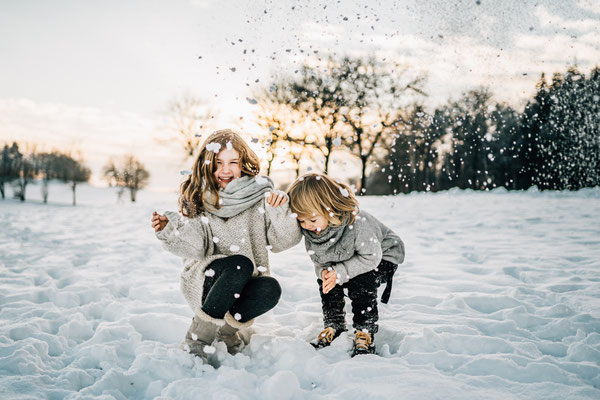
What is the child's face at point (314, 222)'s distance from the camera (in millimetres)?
2264

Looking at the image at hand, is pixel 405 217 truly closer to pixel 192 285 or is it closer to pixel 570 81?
pixel 192 285

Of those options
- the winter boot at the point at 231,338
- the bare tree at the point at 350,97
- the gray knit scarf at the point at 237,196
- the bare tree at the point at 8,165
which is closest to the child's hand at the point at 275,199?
the gray knit scarf at the point at 237,196

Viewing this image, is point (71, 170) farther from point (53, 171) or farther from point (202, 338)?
point (202, 338)

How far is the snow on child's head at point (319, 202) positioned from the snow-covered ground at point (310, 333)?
0.79 m

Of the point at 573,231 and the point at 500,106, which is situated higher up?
the point at 500,106

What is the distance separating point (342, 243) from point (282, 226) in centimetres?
41

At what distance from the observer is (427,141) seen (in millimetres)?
24859

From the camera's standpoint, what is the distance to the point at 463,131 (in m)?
22.4

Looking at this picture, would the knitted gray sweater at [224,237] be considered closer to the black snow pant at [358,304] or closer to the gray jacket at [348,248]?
the gray jacket at [348,248]

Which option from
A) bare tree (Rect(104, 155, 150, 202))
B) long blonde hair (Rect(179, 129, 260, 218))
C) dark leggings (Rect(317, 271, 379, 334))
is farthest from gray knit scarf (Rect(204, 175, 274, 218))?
bare tree (Rect(104, 155, 150, 202))

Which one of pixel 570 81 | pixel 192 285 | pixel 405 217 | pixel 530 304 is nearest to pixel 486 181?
pixel 570 81

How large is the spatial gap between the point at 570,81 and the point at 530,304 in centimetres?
2071

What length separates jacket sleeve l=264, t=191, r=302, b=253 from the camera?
2.26m

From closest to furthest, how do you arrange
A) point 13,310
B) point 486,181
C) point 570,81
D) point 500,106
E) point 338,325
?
point 338,325, point 13,310, point 570,81, point 500,106, point 486,181
